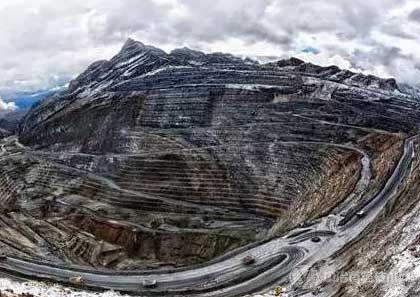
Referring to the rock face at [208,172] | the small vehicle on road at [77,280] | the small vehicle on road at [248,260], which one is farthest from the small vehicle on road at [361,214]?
the small vehicle on road at [77,280]

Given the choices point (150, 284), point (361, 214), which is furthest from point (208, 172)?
point (150, 284)

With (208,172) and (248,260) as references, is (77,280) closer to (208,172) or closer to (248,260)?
(248,260)

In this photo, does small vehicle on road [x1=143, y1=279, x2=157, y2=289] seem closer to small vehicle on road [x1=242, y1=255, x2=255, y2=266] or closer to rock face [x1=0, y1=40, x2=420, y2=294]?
small vehicle on road [x1=242, y1=255, x2=255, y2=266]

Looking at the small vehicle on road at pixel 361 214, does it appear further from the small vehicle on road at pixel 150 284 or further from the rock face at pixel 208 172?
the small vehicle on road at pixel 150 284

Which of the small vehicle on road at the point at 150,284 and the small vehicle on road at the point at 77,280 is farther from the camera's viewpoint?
the small vehicle on road at the point at 150,284

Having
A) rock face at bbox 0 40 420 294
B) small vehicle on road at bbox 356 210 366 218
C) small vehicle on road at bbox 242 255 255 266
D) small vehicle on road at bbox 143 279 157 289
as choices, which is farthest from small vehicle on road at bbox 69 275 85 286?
small vehicle on road at bbox 356 210 366 218

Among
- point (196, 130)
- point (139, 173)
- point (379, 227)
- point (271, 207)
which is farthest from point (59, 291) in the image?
point (196, 130)

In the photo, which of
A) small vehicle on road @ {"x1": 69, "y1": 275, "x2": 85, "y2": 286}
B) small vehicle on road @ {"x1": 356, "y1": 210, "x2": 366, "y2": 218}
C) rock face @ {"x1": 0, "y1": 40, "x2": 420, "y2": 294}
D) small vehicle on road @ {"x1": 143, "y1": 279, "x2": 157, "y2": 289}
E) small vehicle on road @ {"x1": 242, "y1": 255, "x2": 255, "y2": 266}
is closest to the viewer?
small vehicle on road @ {"x1": 69, "y1": 275, "x2": 85, "y2": 286}

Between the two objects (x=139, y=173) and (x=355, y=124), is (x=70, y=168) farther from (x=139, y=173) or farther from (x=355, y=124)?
(x=355, y=124)
